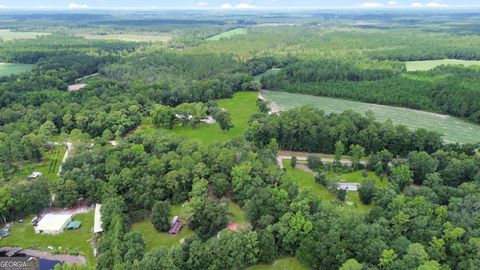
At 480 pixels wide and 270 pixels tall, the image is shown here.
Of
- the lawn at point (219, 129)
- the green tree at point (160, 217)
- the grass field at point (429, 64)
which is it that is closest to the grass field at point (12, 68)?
the lawn at point (219, 129)

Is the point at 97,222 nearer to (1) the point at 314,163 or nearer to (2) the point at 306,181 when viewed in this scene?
(2) the point at 306,181

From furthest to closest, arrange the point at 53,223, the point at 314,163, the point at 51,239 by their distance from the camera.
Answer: the point at 314,163 < the point at 53,223 < the point at 51,239

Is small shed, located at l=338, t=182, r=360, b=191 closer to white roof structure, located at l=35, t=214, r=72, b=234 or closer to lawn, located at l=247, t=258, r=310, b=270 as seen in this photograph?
lawn, located at l=247, t=258, r=310, b=270

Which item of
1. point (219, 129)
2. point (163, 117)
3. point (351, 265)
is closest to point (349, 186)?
point (351, 265)

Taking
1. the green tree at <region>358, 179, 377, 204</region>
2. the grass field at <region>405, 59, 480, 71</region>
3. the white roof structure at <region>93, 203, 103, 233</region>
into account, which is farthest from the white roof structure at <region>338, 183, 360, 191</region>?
the grass field at <region>405, 59, 480, 71</region>

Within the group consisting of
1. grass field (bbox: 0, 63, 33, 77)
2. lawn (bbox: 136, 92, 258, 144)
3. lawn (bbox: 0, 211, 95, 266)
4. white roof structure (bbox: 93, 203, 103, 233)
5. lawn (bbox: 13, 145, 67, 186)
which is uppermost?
grass field (bbox: 0, 63, 33, 77)

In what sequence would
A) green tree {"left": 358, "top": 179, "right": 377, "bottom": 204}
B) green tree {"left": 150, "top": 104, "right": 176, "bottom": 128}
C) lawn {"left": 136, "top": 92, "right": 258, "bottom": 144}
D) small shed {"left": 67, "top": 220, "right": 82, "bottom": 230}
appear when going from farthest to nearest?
green tree {"left": 150, "top": 104, "right": 176, "bottom": 128}, lawn {"left": 136, "top": 92, "right": 258, "bottom": 144}, green tree {"left": 358, "top": 179, "right": 377, "bottom": 204}, small shed {"left": 67, "top": 220, "right": 82, "bottom": 230}

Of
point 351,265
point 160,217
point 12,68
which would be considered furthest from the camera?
point 12,68
